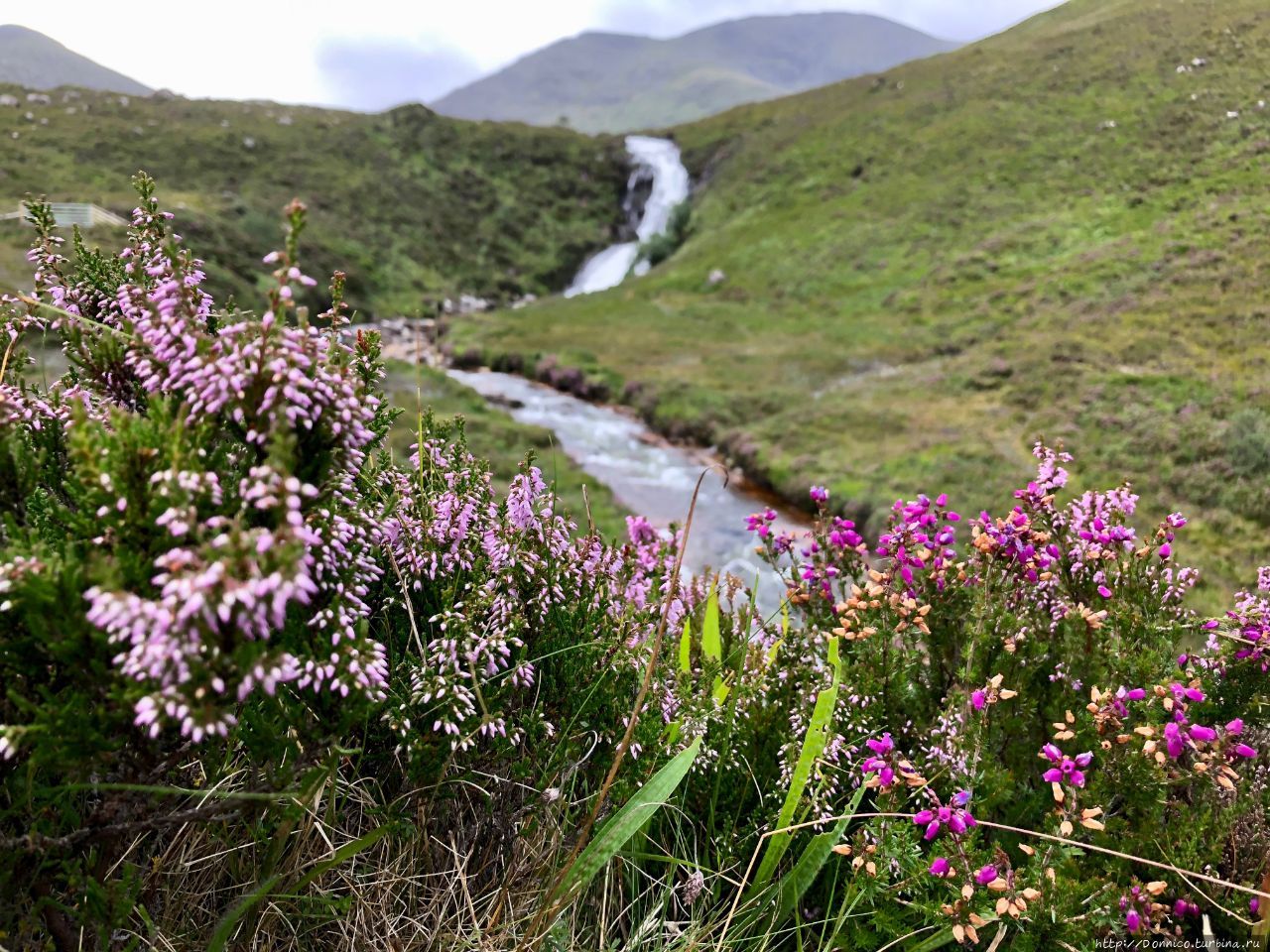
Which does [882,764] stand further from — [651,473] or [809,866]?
[651,473]

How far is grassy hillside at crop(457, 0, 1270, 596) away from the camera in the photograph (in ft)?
63.4

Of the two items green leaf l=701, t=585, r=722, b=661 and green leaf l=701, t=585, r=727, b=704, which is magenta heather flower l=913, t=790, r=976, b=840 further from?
green leaf l=701, t=585, r=722, b=661

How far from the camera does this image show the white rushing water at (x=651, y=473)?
1744 cm

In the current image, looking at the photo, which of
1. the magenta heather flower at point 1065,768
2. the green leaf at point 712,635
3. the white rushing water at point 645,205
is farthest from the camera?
the white rushing water at point 645,205

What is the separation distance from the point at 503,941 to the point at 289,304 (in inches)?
81.9

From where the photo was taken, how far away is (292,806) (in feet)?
5.96

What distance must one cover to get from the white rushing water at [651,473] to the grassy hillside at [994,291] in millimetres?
1523

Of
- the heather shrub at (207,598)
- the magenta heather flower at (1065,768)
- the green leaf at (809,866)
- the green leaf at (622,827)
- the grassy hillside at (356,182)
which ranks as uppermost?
the grassy hillside at (356,182)

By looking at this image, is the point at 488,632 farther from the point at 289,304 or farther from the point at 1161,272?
the point at 1161,272

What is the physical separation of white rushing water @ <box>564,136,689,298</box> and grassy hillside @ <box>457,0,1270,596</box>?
427 centimetres

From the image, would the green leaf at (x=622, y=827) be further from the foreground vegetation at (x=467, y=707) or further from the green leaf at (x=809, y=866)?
the green leaf at (x=809, y=866)

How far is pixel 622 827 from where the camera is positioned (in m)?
2.30

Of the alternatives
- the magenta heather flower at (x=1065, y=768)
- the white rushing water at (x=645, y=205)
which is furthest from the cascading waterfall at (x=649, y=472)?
the white rushing water at (x=645, y=205)

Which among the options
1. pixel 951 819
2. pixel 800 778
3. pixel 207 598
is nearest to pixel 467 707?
pixel 207 598
